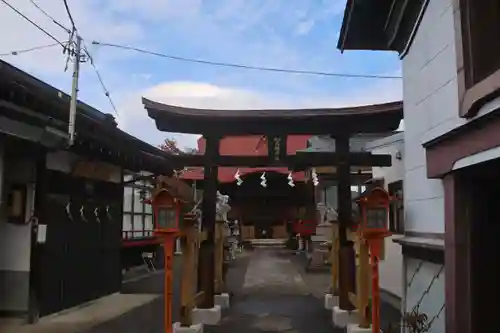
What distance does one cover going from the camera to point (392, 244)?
12.3 metres

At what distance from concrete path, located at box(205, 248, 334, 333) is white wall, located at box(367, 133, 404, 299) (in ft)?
5.83

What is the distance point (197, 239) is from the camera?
30.9 ft

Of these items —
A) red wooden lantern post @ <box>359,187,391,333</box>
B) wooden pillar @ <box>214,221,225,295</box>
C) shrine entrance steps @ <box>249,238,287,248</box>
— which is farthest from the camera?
shrine entrance steps @ <box>249,238,287,248</box>

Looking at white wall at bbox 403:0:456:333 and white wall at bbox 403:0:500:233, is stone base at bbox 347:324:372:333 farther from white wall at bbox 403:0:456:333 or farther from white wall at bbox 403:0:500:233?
white wall at bbox 403:0:500:233

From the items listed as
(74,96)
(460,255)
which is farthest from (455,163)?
(74,96)

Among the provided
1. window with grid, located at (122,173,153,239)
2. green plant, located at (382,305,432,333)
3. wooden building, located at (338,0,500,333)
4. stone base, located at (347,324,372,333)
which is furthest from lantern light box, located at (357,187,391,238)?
window with grid, located at (122,173,153,239)

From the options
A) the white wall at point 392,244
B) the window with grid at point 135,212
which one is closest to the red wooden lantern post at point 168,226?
the white wall at point 392,244

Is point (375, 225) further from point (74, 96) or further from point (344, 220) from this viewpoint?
point (74, 96)

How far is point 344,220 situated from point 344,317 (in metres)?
1.81

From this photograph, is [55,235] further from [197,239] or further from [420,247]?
[420,247]

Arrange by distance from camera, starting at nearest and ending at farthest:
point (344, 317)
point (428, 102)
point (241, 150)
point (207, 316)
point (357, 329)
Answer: point (428, 102)
point (357, 329)
point (344, 317)
point (207, 316)
point (241, 150)

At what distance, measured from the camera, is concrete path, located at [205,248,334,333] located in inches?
369

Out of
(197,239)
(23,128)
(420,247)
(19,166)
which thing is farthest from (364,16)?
(19,166)

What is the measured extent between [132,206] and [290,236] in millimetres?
14853
